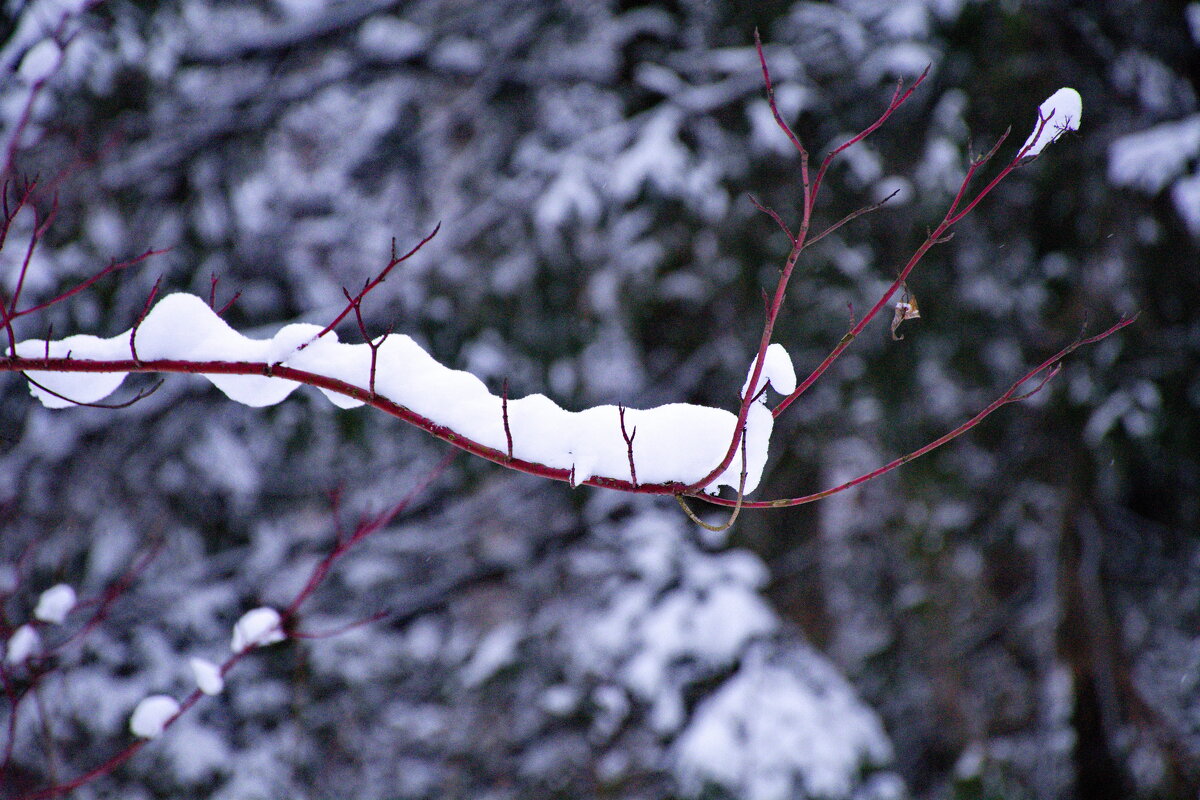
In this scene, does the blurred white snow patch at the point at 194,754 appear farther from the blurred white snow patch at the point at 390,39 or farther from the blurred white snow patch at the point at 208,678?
the blurred white snow patch at the point at 390,39

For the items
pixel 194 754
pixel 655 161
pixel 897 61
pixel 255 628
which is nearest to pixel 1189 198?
pixel 897 61

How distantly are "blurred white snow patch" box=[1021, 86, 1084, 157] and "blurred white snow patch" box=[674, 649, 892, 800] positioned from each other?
252 centimetres

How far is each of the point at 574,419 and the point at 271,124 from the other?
3267 mm

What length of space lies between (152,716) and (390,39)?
10.7ft

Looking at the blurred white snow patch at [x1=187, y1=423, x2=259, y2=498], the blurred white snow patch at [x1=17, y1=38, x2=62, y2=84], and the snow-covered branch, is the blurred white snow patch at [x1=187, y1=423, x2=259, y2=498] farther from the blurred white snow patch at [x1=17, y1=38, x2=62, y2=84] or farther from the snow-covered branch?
the snow-covered branch

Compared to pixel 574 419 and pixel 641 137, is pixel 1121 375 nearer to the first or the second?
pixel 641 137

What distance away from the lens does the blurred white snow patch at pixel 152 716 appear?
5.93 feet

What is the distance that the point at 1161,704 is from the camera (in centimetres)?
366

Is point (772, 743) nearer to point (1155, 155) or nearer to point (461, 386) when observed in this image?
point (461, 386)

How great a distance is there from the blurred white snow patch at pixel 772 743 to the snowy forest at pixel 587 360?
1cm

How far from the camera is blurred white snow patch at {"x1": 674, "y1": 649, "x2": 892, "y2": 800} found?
9.70 feet

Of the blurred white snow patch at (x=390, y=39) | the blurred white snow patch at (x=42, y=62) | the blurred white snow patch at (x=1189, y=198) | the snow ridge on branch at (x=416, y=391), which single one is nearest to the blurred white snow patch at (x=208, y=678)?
the snow ridge on branch at (x=416, y=391)

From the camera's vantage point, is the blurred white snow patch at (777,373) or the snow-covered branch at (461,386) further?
the blurred white snow patch at (777,373)

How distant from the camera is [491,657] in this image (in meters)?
3.42
